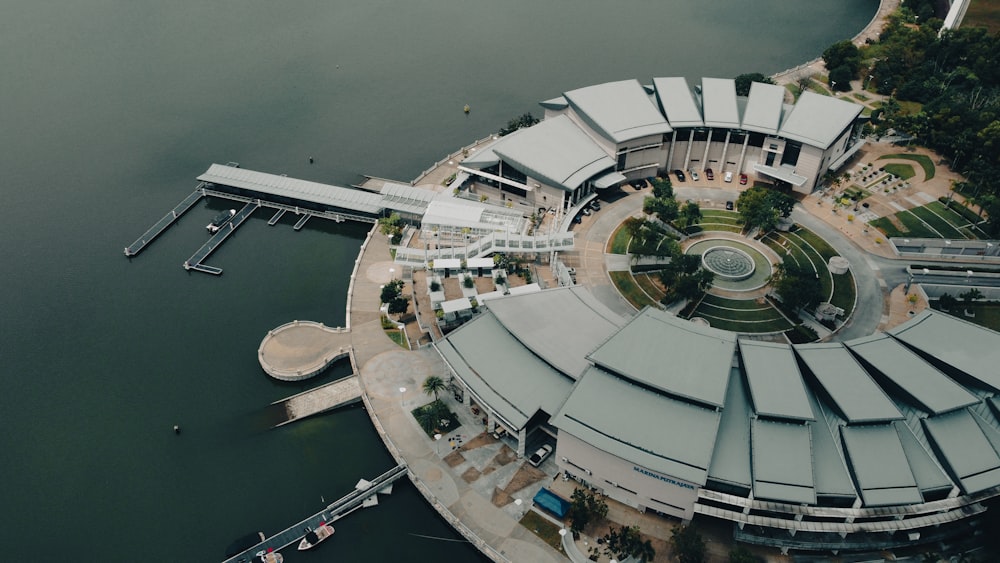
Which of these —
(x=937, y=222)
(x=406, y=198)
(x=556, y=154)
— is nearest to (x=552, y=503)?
(x=556, y=154)

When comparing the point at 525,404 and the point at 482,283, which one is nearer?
the point at 525,404

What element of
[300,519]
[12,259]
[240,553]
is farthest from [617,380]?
[12,259]

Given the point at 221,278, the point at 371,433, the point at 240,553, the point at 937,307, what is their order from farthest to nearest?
the point at 221,278, the point at 937,307, the point at 371,433, the point at 240,553

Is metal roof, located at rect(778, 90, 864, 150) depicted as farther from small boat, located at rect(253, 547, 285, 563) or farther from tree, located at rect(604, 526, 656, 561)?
small boat, located at rect(253, 547, 285, 563)

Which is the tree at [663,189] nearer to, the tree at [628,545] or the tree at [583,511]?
the tree at [583,511]

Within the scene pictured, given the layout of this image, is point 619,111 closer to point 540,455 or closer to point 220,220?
point 540,455

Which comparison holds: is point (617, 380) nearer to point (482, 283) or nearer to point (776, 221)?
point (482, 283)
